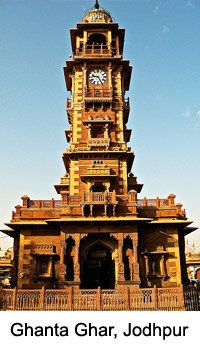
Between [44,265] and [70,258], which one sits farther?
[44,265]

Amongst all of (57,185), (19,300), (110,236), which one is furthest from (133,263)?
(57,185)

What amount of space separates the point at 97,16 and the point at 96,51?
14.7 feet

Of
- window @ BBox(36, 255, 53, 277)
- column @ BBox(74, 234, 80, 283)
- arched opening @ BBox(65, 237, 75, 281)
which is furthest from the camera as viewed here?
window @ BBox(36, 255, 53, 277)

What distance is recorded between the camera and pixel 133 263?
779 inches

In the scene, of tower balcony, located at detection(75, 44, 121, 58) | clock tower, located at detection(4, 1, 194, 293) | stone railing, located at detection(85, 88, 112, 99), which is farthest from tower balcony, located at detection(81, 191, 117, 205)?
tower balcony, located at detection(75, 44, 121, 58)

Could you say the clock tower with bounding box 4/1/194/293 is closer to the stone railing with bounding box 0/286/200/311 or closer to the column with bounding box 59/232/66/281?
the column with bounding box 59/232/66/281

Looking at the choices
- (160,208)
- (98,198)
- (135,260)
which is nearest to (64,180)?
(98,198)

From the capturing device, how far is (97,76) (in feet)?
90.6

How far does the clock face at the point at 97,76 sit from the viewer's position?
27375 mm

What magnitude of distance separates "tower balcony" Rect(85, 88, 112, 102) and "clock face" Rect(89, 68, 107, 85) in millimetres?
913

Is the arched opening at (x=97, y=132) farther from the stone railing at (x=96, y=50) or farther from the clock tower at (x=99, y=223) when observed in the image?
the stone railing at (x=96, y=50)

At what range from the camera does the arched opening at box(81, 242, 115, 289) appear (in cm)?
2192

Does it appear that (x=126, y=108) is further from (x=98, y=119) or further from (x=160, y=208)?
(x=160, y=208)

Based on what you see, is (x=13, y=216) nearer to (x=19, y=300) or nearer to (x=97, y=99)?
(x=19, y=300)
